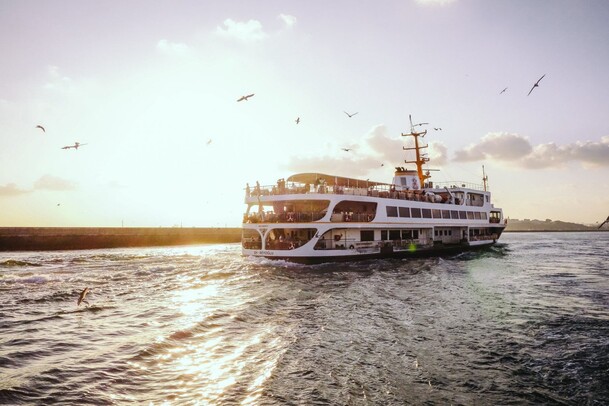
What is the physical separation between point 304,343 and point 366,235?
844 inches

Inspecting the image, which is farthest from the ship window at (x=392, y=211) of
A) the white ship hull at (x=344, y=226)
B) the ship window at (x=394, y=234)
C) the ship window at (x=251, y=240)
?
the ship window at (x=251, y=240)

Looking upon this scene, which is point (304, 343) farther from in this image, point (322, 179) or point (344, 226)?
point (322, 179)

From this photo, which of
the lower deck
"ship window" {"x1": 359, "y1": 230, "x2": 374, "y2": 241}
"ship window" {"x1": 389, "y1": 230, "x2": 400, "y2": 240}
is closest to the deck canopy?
"ship window" {"x1": 359, "y1": 230, "x2": 374, "y2": 241}

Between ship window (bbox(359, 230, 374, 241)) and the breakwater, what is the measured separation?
43.2m

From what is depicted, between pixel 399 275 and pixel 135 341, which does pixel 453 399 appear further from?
pixel 399 275

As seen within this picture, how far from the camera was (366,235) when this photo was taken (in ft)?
103

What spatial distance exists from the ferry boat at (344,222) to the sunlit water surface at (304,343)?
22.4ft

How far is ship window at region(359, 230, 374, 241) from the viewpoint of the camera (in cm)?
3100

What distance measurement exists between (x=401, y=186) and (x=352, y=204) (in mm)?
12884

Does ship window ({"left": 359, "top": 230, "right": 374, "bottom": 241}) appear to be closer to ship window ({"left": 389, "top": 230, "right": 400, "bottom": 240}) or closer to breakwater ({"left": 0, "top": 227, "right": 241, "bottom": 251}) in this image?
ship window ({"left": 389, "top": 230, "right": 400, "bottom": 240})

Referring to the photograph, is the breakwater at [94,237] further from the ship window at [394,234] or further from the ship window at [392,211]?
the ship window at [392,211]

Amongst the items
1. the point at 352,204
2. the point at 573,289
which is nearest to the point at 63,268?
the point at 352,204

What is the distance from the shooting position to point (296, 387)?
791 cm

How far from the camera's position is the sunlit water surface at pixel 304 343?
25.4ft
